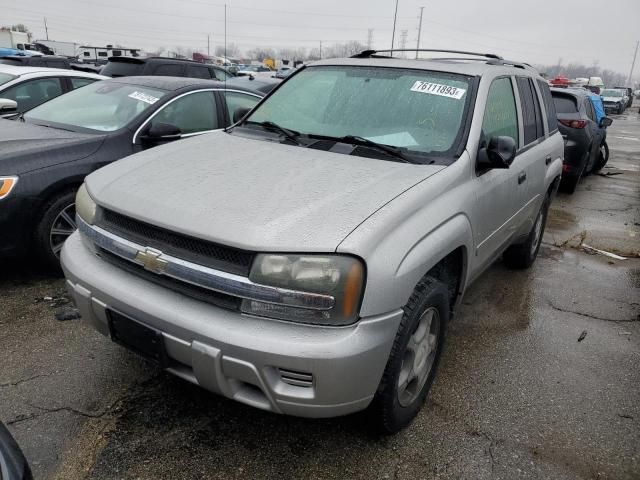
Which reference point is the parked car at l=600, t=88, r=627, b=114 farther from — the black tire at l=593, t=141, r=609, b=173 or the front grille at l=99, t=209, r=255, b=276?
the front grille at l=99, t=209, r=255, b=276

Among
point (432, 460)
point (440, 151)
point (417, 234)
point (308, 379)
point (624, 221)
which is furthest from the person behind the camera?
point (624, 221)

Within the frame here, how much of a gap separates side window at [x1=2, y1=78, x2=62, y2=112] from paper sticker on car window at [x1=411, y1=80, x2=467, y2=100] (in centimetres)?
526

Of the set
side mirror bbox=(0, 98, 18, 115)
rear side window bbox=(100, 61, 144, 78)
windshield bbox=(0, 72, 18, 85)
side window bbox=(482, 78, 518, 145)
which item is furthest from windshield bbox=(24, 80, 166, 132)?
rear side window bbox=(100, 61, 144, 78)

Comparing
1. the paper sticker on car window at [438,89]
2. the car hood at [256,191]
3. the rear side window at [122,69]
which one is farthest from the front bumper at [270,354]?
the rear side window at [122,69]

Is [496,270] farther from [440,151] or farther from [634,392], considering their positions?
[440,151]

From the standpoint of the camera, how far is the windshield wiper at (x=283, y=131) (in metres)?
3.04

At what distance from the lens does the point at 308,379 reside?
6.24 ft

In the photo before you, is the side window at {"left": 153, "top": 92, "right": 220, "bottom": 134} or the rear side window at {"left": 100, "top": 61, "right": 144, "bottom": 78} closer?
the side window at {"left": 153, "top": 92, "right": 220, "bottom": 134}

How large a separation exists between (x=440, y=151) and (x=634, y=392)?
1.86 m

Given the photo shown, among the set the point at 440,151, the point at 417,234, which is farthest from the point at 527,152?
the point at 417,234

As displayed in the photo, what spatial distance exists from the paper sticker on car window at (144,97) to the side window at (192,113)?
122mm

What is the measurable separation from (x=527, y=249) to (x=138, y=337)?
367 cm

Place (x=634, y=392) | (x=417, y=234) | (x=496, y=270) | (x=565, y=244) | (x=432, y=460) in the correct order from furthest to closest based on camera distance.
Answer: (x=565, y=244), (x=496, y=270), (x=634, y=392), (x=432, y=460), (x=417, y=234)

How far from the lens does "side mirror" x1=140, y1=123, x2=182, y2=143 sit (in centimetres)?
421
